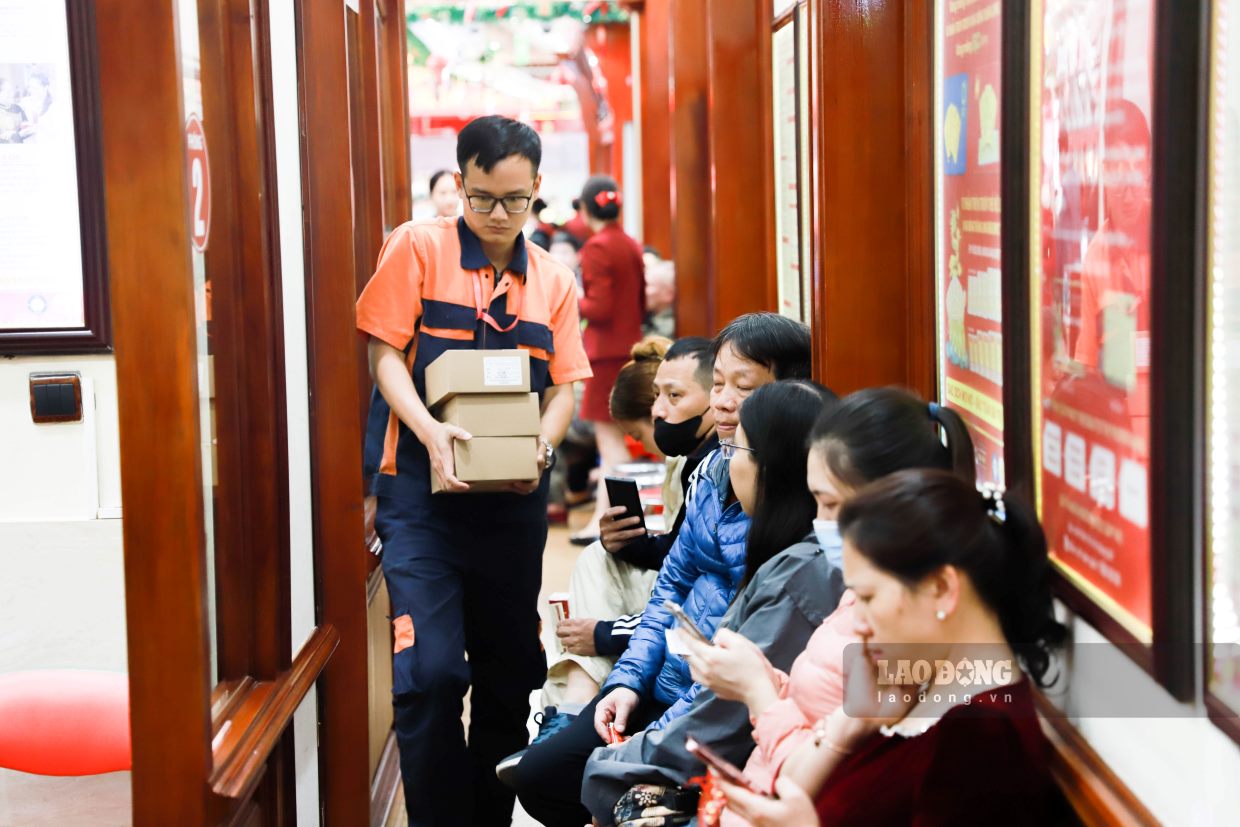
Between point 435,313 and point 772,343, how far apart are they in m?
0.82

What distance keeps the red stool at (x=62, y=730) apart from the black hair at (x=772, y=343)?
1.40m

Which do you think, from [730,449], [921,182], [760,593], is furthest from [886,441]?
[921,182]

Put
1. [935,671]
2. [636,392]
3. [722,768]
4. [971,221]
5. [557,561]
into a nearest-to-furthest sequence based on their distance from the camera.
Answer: [935,671]
[722,768]
[971,221]
[636,392]
[557,561]

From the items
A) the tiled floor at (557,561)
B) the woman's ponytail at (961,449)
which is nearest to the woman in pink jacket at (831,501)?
the woman's ponytail at (961,449)

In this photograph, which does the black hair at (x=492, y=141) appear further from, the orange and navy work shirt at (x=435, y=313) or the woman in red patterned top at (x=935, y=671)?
the woman in red patterned top at (x=935, y=671)

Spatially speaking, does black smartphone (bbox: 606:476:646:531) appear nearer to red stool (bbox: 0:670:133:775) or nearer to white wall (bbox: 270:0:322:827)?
white wall (bbox: 270:0:322:827)

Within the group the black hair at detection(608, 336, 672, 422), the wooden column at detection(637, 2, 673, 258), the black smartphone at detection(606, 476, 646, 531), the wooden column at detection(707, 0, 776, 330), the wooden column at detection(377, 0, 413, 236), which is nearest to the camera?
the black smartphone at detection(606, 476, 646, 531)

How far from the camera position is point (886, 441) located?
69.9 inches

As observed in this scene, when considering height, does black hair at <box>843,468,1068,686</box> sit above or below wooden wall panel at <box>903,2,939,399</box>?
below

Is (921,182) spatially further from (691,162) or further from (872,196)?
(691,162)

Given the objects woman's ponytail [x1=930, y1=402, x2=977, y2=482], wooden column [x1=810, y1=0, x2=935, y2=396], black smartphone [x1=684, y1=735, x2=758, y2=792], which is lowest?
black smartphone [x1=684, y1=735, x2=758, y2=792]

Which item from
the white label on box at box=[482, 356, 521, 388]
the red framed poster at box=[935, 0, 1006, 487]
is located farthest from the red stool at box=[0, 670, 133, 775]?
the red framed poster at box=[935, 0, 1006, 487]

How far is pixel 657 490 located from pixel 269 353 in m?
1.99

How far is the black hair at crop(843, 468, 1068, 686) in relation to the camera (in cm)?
147
